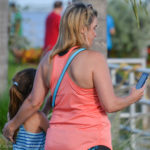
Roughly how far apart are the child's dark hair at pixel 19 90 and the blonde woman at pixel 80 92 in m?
0.45

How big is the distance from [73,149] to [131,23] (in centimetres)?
1618

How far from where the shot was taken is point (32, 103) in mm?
2852

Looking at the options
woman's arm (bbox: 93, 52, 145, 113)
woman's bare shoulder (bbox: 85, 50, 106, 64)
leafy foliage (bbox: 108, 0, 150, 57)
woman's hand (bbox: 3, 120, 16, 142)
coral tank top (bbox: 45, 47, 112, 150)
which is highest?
woman's bare shoulder (bbox: 85, 50, 106, 64)

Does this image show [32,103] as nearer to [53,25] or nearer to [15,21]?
[53,25]

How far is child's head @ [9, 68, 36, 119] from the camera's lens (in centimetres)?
317

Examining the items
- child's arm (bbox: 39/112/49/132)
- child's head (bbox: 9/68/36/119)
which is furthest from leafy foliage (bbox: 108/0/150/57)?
child's arm (bbox: 39/112/49/132)

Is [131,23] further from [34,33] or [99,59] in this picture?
[99,59]

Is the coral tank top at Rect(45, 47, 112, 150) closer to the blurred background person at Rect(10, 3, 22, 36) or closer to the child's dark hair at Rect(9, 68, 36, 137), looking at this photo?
the child's dark hair at Rect(9, 68, 36, 137)

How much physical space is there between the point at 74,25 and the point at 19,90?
0.73 m

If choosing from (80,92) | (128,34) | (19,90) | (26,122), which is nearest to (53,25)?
(19,90)

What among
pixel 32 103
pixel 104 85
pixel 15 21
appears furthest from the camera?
pixel 15 21

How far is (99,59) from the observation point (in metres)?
2.57

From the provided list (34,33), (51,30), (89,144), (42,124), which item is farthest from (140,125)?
(34,33)

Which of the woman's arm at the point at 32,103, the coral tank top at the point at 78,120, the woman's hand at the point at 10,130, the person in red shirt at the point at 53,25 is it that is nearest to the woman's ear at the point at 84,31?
the coral tank top at the point at 78,120
